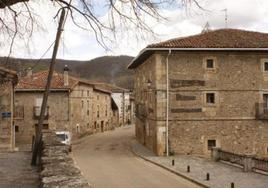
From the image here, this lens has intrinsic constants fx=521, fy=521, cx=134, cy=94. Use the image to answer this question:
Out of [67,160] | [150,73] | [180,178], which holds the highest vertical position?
[150,73]

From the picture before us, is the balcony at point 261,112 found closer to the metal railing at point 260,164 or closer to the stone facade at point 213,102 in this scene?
the stone facade at point 213,102

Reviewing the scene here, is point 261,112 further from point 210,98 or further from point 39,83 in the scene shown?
point 39,83

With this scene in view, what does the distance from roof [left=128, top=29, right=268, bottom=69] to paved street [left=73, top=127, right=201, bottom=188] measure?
6768 millimetres

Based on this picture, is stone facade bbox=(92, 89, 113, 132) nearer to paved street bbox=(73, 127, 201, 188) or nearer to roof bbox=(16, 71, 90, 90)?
roof bbox=(16, 71, 90, 90)

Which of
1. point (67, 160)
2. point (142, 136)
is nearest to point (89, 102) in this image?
point (142, 136)

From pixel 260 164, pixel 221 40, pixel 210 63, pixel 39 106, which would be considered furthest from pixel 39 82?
pixel 260 164

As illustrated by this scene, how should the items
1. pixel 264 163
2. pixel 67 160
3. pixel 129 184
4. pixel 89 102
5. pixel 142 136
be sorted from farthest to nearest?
pixel 89 102
pixel 142 136
pixel 264 163
pixel 129 184
pixel 67 160

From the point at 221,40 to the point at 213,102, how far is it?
4.01 metres

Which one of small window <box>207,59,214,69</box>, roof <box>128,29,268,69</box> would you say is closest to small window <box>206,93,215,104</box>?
small window <box>207,59,214,69</box>

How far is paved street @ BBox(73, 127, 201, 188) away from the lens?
20461 mm

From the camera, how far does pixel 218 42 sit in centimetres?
3250

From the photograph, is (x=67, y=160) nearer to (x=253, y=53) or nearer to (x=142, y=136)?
(x=253, y=53)

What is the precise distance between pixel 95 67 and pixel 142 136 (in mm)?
119686

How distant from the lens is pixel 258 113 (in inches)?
1271
